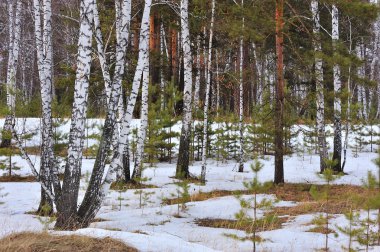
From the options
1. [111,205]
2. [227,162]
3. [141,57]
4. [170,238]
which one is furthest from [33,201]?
[227,162]

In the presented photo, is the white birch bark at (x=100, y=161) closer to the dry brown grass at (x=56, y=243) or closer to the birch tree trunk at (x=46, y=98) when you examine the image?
the birch tree trunk at (x=46, y=98)

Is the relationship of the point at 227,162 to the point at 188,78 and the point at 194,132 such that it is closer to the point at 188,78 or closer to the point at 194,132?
the point at 194,132

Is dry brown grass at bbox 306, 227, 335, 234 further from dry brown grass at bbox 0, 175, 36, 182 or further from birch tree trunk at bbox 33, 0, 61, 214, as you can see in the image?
dry brown grass at bbox 0, 175, 36, 182

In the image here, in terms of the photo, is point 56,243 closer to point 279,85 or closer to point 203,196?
point 203,196

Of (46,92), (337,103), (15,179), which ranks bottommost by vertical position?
(15,179)

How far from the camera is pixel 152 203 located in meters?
9.61

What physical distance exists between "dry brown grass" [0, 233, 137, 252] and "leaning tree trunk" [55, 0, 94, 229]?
106 centimetres

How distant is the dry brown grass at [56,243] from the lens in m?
4.44

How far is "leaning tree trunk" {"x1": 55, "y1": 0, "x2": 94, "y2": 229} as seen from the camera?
5.98m

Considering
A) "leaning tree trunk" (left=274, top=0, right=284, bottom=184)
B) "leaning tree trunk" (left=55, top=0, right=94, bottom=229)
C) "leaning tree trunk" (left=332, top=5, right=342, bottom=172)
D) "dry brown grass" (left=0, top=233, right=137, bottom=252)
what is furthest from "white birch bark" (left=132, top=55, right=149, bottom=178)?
"dry brown grass" (left=0, top=233, right=137, bottom=252)

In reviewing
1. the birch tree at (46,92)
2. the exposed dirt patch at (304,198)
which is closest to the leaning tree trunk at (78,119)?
the birch tree at (46,92)

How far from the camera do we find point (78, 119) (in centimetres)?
600

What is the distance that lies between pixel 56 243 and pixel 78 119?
1928 millimetres

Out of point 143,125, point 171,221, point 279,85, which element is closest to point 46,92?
point 171,221
